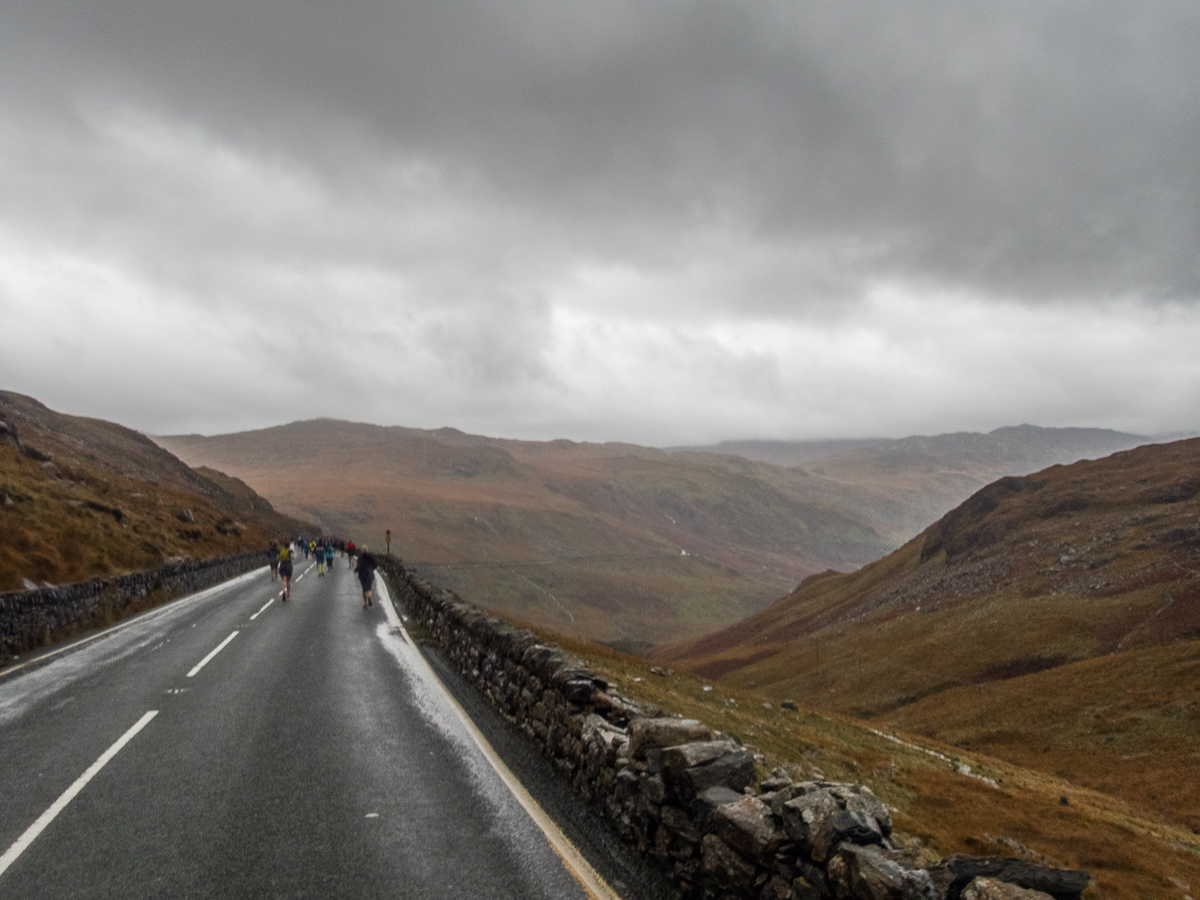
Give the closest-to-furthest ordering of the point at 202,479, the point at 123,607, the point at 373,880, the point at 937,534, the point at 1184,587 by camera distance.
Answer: the point at 373,880
the point at 123,607
the point at 1184,587
the point at 937,534
the point at 202,479

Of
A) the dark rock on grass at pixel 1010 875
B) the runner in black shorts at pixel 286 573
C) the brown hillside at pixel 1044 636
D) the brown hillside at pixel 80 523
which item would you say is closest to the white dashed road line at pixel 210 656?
the brown hillside at pixel 80 523

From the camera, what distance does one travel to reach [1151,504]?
5275 centimetres

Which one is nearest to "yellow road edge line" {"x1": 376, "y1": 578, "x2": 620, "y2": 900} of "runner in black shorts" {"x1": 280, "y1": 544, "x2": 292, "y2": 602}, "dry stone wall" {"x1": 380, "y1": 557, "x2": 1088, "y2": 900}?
"dry stone wall" {"x1": 380, "y1": 557, "x2": 1088, "y2": 900}

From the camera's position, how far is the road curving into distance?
20.0 feet

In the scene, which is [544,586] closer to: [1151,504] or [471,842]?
[1151,504]

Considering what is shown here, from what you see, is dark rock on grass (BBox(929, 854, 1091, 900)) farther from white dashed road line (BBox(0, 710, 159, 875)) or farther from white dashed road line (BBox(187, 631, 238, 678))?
white dashed road line (BBox(187, 631, 238, 678))

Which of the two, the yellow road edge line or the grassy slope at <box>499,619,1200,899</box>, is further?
the grassy slope at <box>499,619,1200,899</box>

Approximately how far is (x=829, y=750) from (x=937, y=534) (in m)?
63.6

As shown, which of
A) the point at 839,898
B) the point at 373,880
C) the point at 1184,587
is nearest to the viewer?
the point at 839,898

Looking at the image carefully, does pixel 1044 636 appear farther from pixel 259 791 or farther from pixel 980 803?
pixel 259 791

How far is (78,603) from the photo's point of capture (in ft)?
69.3

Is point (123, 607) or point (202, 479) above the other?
point (202, 479)

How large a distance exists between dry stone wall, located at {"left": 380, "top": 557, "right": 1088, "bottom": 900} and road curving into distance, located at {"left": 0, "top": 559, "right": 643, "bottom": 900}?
773mm

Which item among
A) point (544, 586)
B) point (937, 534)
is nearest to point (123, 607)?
point (937, 534)
